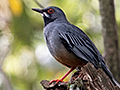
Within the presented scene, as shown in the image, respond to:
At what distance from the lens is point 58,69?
9.09 m

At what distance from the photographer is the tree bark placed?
266 inches

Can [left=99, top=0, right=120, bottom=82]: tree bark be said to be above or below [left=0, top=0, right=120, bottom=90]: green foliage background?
below

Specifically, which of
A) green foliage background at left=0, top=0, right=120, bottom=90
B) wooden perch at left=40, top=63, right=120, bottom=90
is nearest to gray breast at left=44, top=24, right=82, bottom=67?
wooden perch at left=40, top=63, right=120, bottom=90

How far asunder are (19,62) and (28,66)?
36cm

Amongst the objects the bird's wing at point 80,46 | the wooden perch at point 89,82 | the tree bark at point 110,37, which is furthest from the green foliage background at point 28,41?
the wooden perch at point 89,82

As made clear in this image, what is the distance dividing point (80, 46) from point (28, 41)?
2.65 metres

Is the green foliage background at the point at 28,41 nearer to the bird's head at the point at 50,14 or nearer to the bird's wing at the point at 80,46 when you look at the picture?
the bird's head at the point at 50,14

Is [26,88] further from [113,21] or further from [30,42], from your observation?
[113,21]

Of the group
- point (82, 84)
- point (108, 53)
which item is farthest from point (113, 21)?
point (82, 84)

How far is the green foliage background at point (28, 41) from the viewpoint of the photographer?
7992 mm

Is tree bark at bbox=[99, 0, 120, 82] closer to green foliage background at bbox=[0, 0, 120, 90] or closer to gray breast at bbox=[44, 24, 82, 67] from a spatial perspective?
gray breast at bbox=[44, 24, 82, 67]

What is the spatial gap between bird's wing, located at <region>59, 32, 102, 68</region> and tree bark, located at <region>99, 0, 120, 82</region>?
1.02 metres

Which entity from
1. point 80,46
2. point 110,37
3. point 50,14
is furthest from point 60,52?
point 110,37

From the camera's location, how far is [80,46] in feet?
19.0
